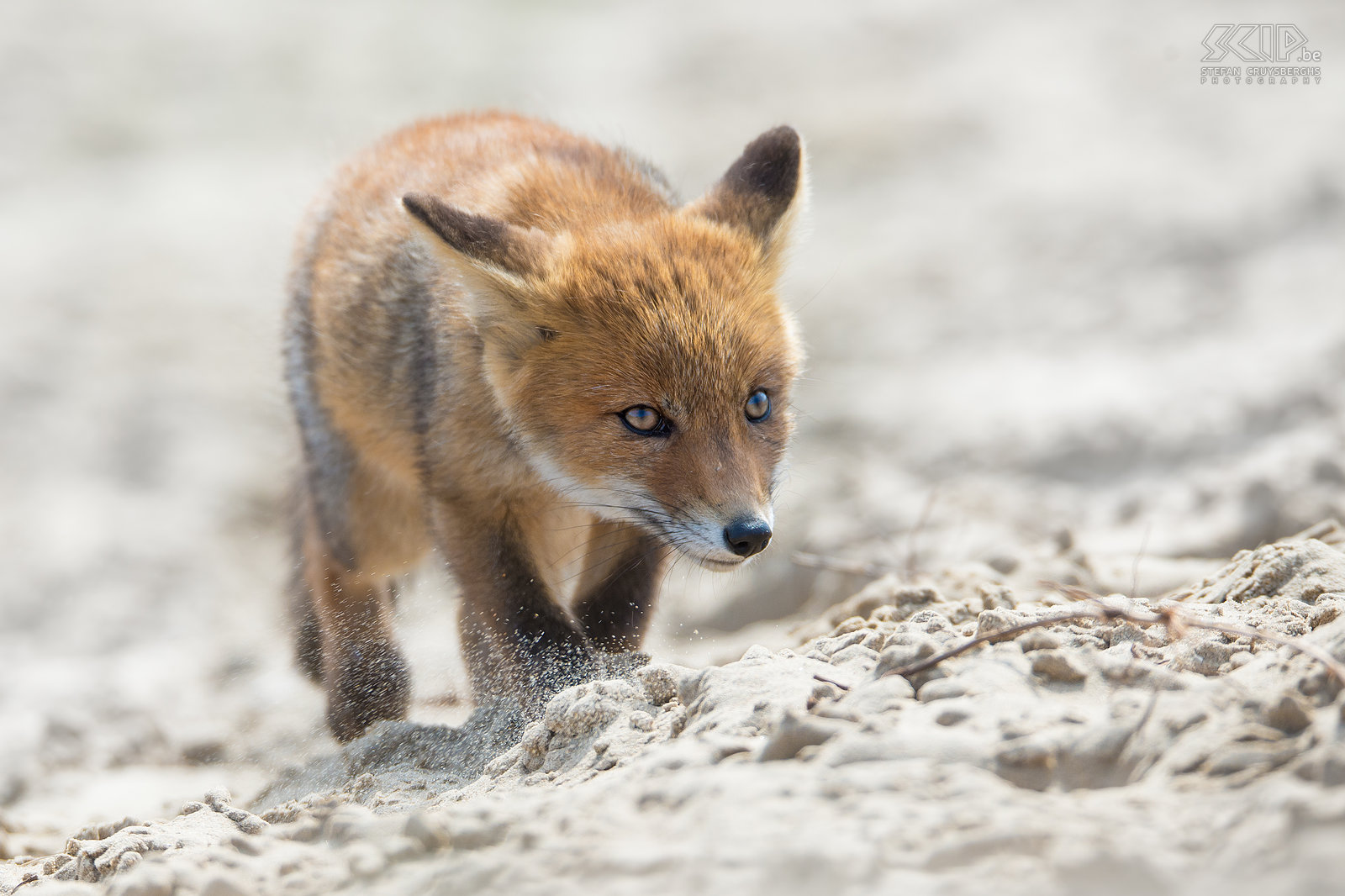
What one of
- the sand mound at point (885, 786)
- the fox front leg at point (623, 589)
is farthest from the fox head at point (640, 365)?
the sand mound at point (885, 786)

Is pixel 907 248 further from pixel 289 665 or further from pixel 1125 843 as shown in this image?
pixel 1125 843

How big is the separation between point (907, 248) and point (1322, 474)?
4.59 meters

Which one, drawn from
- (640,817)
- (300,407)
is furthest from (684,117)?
(640,817)

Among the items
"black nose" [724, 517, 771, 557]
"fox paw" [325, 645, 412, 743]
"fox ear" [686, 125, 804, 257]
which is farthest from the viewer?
"fox paw" [325, 645, 412, 743]

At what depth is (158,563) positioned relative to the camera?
8172 millimetres

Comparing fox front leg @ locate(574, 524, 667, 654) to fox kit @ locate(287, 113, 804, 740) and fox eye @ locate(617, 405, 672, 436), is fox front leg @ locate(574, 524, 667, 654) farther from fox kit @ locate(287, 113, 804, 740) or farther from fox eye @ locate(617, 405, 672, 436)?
fox eye @ locate(617, 405, 672, 436)

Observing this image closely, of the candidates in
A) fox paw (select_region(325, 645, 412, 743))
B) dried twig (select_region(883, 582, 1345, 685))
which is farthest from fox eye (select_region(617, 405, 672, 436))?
fox paw (select_region(325, 645, 412, 743))

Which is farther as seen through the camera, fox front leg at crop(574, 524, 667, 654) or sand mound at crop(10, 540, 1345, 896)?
fox front leg at crop(574, 524, 667, 654)

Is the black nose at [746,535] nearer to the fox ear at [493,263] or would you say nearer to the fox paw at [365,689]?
the fox ear at [493,263]

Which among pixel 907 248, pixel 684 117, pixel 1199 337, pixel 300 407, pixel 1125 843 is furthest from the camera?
pixel 684 117

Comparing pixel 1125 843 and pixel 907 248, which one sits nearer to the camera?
pixel 1125 843

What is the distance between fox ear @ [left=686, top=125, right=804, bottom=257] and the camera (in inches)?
179

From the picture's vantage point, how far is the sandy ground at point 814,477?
7.78 feet

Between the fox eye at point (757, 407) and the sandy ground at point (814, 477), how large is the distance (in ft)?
2.67
